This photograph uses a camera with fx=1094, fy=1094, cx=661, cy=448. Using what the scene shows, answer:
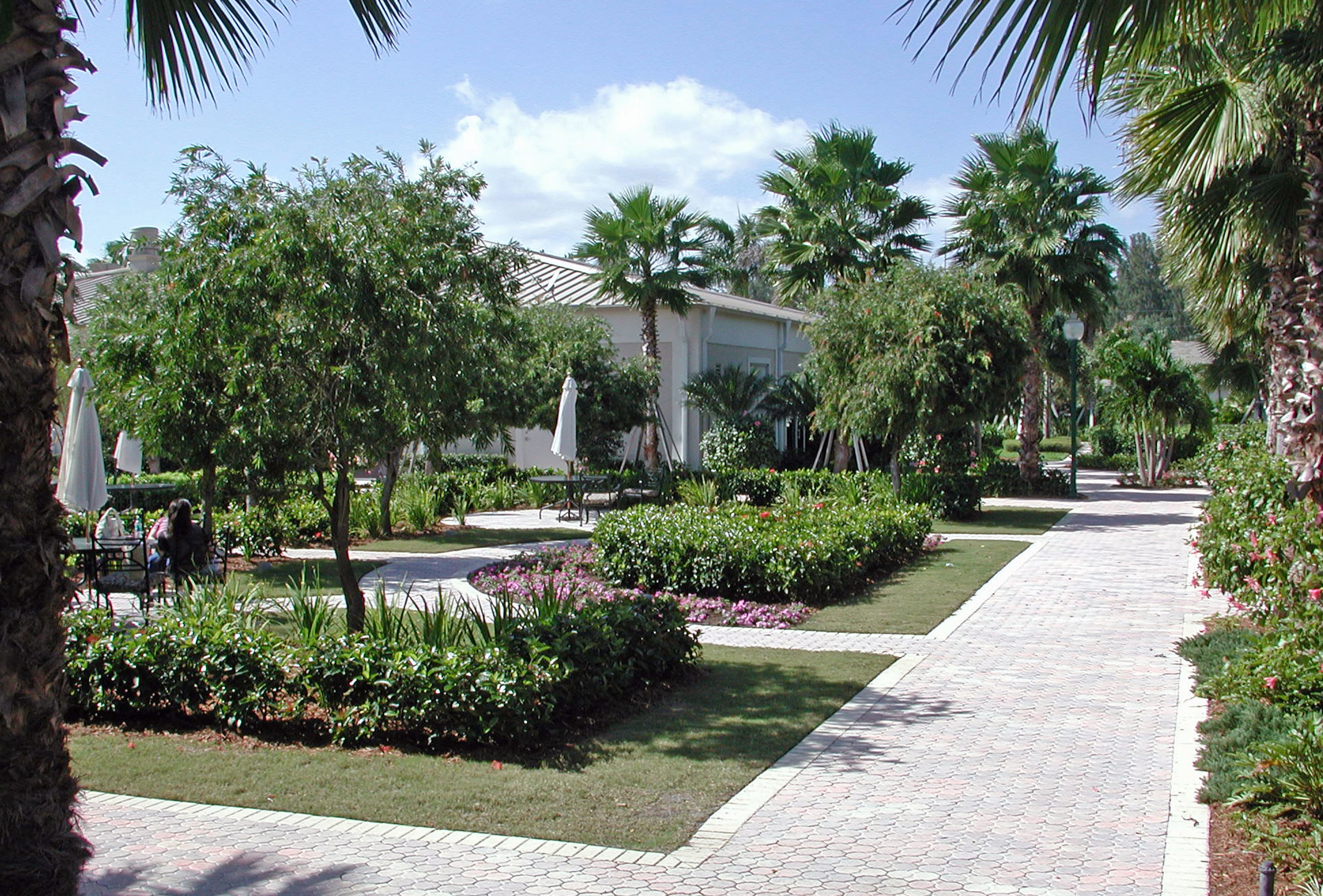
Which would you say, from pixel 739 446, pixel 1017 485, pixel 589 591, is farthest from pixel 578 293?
pixel 589 591

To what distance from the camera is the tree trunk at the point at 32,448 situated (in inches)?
138

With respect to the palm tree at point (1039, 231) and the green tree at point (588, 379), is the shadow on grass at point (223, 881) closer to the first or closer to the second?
the green tree at point (588, 379)

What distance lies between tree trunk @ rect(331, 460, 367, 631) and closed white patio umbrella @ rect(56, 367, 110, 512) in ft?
9.90

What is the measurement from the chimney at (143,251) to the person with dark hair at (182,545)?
2.82 meters

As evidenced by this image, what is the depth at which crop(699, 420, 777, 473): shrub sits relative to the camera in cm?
2516

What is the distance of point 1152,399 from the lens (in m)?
30.5

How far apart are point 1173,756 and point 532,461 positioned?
22712mm

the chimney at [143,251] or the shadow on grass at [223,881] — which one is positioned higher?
the chimney at [143,251]

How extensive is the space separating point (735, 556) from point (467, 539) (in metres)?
7.95

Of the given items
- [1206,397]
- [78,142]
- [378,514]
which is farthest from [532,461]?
[78,142]

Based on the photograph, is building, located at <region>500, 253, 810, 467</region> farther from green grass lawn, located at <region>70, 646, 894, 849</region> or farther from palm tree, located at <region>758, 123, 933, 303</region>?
green grass lawn, located at <region>70, 646, 894, 849</region>

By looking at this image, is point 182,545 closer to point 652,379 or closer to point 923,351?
point 923,351

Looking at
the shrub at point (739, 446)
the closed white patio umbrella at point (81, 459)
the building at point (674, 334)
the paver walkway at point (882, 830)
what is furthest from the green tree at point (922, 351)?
the closed white patio umbrella at point (81, 459)

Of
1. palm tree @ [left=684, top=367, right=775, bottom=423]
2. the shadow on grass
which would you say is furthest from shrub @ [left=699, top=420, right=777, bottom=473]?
the shadow on grass
